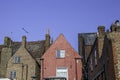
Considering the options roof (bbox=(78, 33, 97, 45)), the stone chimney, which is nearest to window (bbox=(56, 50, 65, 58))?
roof (bbox=(78, 33, 97, 45))

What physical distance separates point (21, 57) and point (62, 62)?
878 cm

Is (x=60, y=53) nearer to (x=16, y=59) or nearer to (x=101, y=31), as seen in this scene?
(x=16, y=59)

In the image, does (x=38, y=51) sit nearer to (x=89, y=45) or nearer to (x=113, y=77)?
(x=89, y=45)

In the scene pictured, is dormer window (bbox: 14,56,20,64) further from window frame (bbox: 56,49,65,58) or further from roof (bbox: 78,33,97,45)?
roof (bbox: 78,33,97,45)

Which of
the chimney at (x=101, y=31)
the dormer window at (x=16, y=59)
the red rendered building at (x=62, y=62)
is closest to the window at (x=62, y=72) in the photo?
the red rendered building at (x=62, y=62)

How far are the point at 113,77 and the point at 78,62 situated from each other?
21.4m

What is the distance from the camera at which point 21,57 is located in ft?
155

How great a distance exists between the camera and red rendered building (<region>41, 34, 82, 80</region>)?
4194cm

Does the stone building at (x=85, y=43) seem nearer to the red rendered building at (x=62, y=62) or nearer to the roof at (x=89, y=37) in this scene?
the roof at (x=89, y=37)

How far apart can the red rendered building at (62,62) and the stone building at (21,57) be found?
3.64 meters

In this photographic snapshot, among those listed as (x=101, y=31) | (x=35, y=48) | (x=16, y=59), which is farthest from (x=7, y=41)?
(x=101, y=31)

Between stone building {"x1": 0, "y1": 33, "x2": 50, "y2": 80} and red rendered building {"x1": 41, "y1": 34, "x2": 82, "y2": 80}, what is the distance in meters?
3.64

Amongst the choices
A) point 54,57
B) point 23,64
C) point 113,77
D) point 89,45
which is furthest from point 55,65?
point 113,77

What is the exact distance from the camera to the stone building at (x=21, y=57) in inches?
1812
